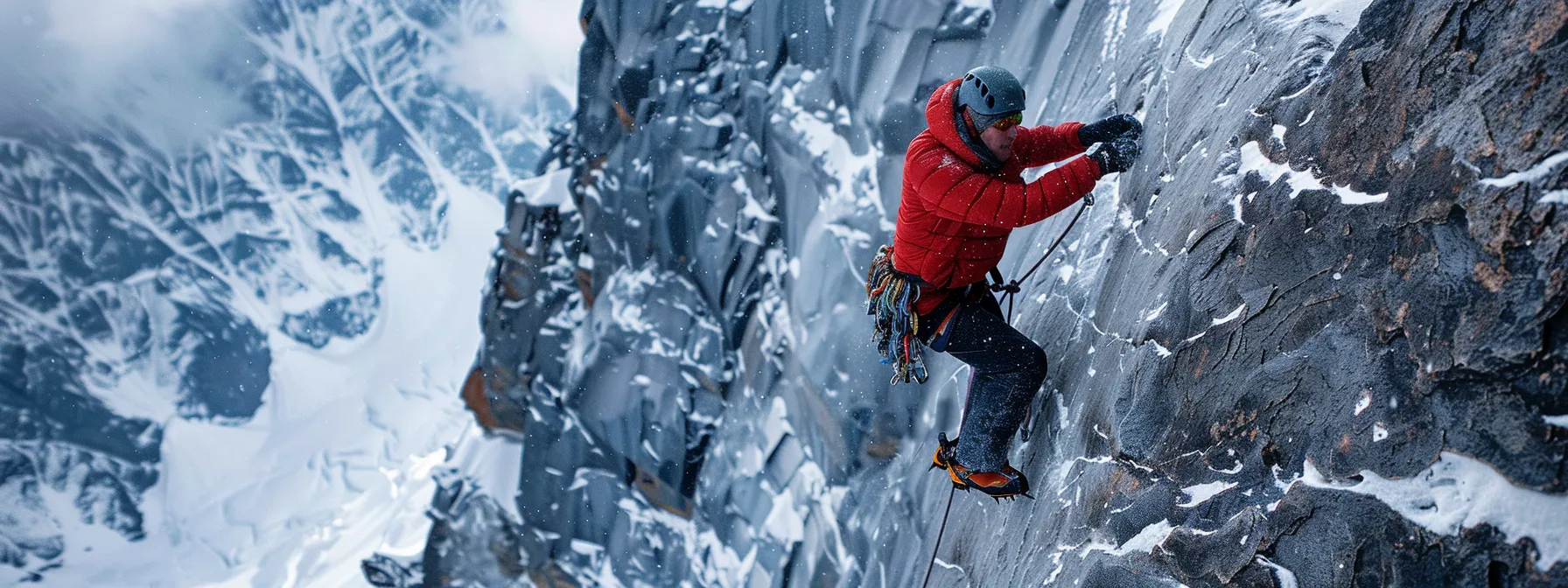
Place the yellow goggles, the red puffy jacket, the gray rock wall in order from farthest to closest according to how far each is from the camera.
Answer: the yellow goggles, the red puffy jacket, the gray rock wall

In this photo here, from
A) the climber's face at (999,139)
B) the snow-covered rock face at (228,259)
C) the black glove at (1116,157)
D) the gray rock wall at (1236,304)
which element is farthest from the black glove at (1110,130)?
the snow-covered rock face at (228,259)

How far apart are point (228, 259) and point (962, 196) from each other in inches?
3425

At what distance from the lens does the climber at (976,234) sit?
2.49 meters

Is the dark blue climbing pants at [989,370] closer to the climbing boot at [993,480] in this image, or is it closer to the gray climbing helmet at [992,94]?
the climbing boot at [993,480]

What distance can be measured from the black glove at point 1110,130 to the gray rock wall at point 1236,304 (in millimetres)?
177

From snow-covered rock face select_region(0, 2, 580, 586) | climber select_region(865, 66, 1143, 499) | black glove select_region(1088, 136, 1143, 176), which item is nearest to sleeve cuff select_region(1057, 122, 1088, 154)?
climber select_region(865, 66, 1143, 499)

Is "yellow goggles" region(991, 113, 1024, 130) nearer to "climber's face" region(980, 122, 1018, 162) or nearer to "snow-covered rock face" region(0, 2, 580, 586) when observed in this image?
"climber's face" region(980, 122, 1018, 162)

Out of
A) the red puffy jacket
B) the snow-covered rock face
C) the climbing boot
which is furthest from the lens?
the snow-covered rock face

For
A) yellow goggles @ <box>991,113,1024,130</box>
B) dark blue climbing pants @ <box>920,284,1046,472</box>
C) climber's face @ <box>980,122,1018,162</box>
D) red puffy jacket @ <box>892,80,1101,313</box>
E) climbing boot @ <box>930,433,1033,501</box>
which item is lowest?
climbing boot @ <box>930,433,1033,501</box>

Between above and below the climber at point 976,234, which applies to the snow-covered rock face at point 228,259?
below

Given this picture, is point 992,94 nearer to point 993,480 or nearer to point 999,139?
point 999,139

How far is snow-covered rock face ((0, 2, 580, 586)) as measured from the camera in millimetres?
52812

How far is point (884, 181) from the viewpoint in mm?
7117

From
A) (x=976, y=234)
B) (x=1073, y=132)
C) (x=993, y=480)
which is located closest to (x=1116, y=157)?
(x=1073, y=132)
